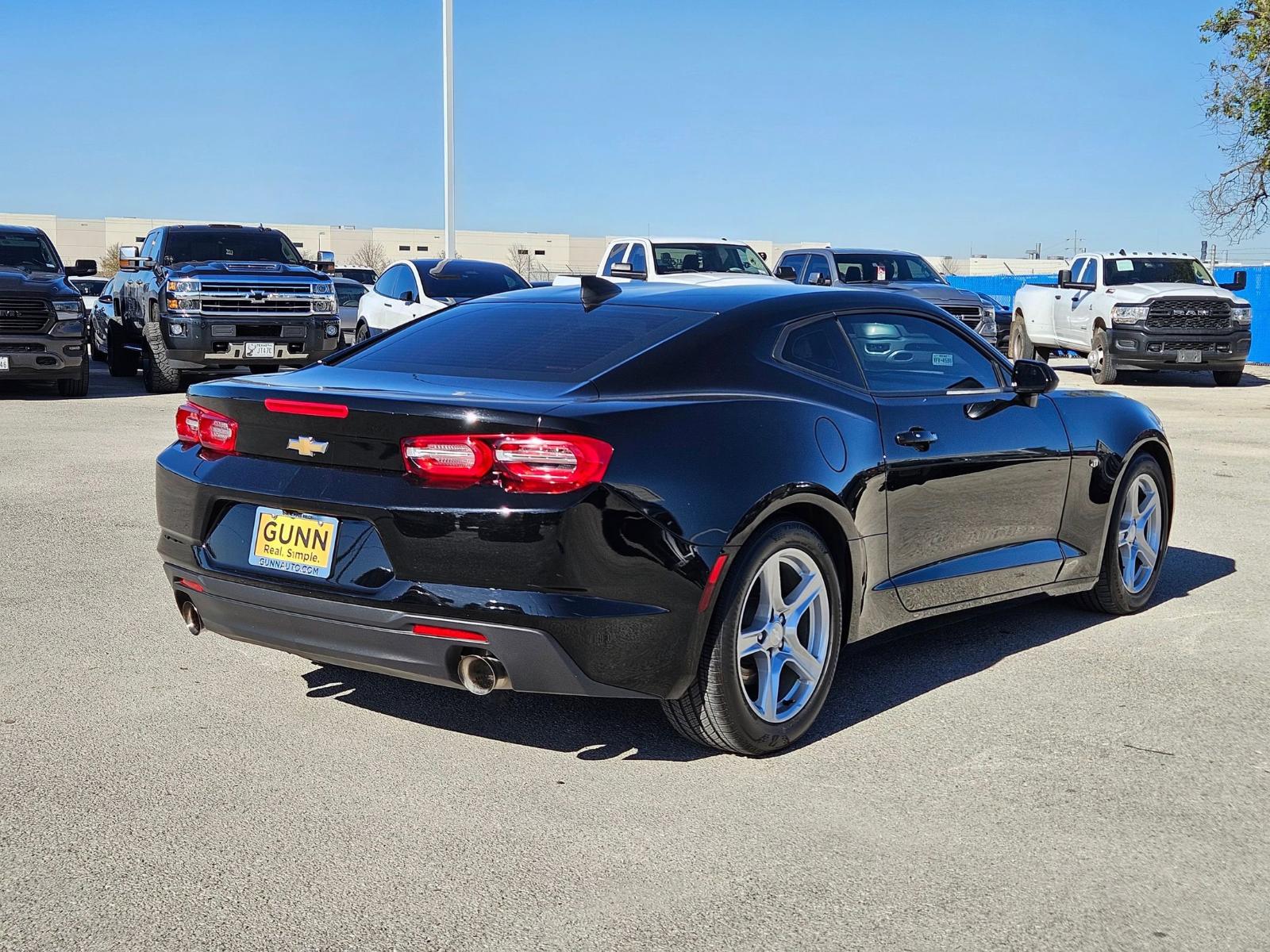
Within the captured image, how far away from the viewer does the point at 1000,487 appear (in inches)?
222

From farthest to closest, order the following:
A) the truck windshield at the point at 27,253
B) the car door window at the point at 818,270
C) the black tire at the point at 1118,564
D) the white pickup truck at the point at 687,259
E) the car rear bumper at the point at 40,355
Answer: the car door window at the point at 818,270 → the white pickup truck at the point at 687,259 → the truck windshield at the point at 27,253 → the car rear bumper at the point at 40,355 → the black tire at the point at 1118,564

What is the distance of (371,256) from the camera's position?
10512cm

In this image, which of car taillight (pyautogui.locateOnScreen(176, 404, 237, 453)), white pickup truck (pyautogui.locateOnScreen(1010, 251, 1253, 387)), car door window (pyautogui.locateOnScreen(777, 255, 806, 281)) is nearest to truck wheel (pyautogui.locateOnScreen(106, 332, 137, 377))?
car door window (pyautogui.locateOnScreen(777, 255, 806, 281))

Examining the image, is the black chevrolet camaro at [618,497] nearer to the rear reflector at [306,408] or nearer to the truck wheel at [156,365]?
the rear reflector at [306,408]

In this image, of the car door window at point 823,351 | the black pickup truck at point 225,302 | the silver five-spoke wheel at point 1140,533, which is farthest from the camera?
the black pickup truck at point 225,302

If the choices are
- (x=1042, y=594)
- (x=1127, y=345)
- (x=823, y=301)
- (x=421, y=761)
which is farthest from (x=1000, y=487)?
(x=1127, y=345)

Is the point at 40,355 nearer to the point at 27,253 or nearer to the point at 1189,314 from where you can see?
the point at 27,253

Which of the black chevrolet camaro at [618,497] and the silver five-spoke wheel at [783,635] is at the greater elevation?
the black chevrolet camaro at [618,497]

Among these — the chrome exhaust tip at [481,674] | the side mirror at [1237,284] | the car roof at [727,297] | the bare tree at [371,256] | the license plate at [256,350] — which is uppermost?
the bare tree at [371,256]

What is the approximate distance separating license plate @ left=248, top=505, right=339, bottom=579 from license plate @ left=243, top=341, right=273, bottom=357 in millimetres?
13575

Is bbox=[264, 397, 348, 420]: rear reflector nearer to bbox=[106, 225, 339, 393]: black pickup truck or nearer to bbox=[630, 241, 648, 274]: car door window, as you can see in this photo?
bbox=[106, 225, 339, 393]: black pickup truck

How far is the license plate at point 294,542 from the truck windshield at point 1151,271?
19650mm

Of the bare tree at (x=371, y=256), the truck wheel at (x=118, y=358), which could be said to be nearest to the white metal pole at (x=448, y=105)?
the truck wheel at (x=118, y=358)

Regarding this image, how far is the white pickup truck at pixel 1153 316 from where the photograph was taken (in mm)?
20781
